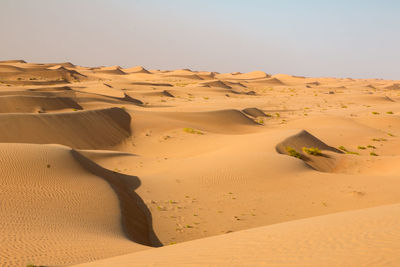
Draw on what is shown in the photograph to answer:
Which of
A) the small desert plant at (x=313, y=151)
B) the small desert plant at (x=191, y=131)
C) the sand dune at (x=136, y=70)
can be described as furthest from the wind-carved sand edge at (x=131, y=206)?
the sand dune at (x=136, y=70)

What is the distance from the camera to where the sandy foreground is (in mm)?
6176

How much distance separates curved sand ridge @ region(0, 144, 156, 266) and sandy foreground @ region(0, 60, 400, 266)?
3cm

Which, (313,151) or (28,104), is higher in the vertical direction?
(313,151)

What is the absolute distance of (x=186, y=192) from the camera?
12766 millimetres

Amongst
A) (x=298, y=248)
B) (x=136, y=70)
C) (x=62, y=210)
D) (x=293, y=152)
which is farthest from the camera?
(x=136, y=70)

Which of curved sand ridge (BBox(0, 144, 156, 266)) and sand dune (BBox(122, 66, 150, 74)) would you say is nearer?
curved sand ridge (BBox(0, 144, 156, 266))

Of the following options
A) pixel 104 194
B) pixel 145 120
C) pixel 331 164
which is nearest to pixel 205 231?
pixel 104 194

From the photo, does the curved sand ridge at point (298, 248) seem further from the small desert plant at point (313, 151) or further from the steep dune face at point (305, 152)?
the small desert plant at point (313, 151)

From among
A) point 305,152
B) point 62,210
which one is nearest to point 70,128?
point 305,152

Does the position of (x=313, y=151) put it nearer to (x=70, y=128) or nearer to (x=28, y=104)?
(x=70, y=128)

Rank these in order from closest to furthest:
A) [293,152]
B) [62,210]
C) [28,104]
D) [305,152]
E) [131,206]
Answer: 1. [62,210]
2. [131,206]
3. [293,152]
4. [305,152]
5. [28,104]

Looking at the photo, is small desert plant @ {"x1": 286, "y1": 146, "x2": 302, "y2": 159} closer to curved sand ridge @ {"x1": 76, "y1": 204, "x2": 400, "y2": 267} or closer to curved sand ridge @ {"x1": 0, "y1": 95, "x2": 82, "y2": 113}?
curved sand ridge @ {"x1": 76, "y1": 204, "x2": 400, "y2": 267}

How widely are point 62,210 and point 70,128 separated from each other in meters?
13.2

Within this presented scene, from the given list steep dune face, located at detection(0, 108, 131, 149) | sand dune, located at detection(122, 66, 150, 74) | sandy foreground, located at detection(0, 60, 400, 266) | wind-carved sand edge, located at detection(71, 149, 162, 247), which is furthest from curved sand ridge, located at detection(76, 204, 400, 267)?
sand dune, located at detection(122, 66, 150, 74)
